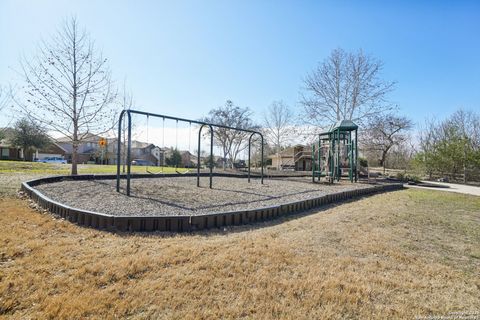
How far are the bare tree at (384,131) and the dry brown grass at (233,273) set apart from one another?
53.0 ft

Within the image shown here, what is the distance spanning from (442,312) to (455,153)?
20927 millimetres

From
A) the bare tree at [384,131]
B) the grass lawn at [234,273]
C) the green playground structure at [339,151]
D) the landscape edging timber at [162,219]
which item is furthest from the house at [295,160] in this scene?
the grass lawn at [234,273]

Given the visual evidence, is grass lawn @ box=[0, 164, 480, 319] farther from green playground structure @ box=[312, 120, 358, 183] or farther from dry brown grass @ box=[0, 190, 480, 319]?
green playground structure @ box=[312, 120, 358, 183]

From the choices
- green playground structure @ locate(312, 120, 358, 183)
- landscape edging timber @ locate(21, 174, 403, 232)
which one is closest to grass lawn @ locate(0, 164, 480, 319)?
landscape edging timber @ locate(21, 174, 403, 232)

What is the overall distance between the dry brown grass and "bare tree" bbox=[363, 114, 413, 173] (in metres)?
16.1

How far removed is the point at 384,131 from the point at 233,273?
76.4 ft

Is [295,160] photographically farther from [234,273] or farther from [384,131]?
[234,273]

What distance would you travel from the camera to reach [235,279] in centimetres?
235

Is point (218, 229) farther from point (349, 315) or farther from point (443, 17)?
point (443, 17)

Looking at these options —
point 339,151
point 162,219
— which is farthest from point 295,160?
point 162,219

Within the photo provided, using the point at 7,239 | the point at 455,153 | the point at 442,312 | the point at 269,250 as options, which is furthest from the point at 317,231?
the point at 455,153

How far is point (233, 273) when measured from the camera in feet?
8.09

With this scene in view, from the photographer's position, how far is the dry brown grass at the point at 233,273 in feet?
6.27

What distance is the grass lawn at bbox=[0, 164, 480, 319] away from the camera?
6.27ft
